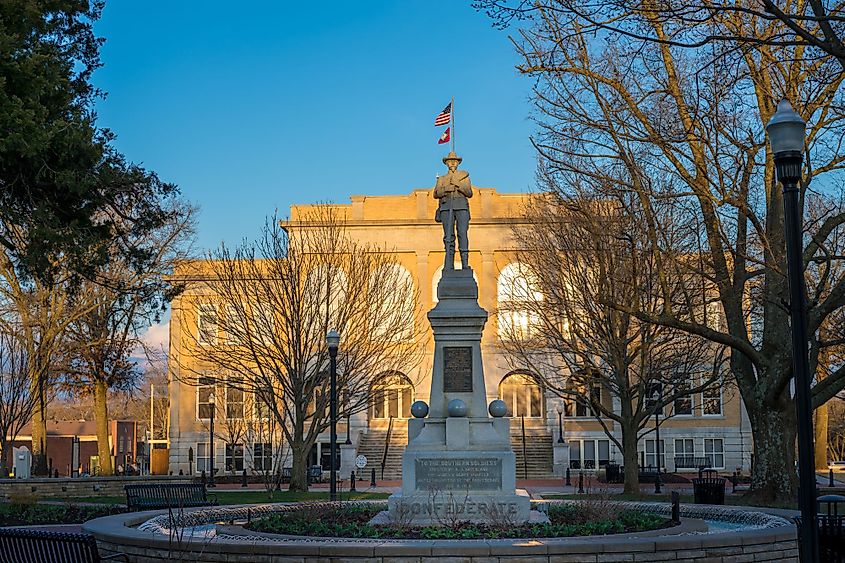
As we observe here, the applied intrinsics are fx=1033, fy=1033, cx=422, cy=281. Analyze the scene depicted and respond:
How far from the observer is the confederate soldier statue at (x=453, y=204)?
65.7ft

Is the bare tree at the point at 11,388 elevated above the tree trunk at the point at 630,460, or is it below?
above

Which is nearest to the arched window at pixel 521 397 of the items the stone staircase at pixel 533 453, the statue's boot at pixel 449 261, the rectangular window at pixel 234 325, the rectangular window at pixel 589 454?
the stone staircase at pixel 533 453

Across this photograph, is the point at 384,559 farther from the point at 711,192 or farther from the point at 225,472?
the point at 225,472

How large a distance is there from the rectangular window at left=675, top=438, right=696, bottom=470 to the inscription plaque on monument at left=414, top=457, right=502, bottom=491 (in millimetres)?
38856

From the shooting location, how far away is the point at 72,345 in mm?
41781

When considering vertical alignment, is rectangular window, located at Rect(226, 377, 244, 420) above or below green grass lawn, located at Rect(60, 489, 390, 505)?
above

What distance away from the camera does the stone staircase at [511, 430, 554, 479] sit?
4912 cm

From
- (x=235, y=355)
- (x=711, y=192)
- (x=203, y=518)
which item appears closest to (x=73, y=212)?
(x=203, y=518)

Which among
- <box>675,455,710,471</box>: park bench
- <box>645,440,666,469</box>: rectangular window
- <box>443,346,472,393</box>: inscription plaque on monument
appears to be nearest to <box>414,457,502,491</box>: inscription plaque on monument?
<box>443,346,472,393</box>: inscription plaque on monument

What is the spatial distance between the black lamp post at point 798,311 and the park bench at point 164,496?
1603cm

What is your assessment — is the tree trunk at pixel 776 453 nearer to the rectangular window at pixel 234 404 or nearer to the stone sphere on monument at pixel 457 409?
the stone sphere on monument at pixel 457 409

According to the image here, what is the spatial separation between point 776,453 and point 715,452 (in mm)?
31293

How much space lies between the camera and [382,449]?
5059 cm

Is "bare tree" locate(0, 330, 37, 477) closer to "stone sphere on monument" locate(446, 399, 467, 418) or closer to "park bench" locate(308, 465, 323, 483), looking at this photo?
"park bench" locate(308, 465, 323, 483)
